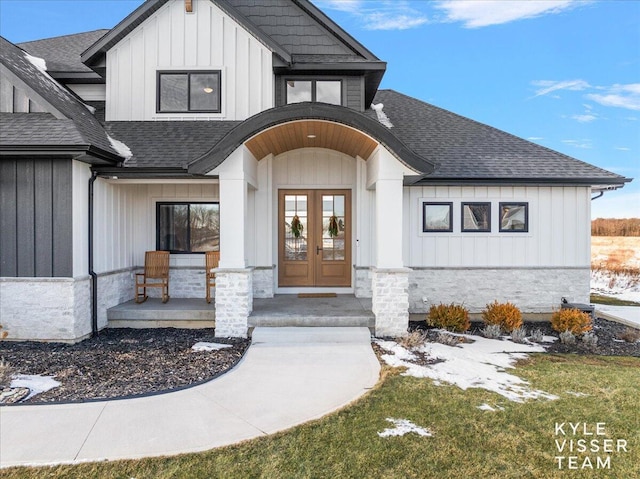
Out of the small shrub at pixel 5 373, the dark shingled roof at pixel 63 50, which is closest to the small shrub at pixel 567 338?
the small shrub at pixel 5 373

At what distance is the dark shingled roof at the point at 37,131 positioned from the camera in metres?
6.71

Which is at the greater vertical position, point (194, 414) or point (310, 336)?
point (310, 336)

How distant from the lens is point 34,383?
5.10 m

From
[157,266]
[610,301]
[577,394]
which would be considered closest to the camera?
[577,394]

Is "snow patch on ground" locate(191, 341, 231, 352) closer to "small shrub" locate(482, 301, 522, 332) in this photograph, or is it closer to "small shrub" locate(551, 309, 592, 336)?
"small shrub" locate(482, 301, 522, 332)

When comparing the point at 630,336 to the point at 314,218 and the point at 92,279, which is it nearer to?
the point at 314,218

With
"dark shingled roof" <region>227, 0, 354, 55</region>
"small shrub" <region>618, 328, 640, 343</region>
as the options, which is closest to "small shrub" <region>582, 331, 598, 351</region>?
"small shrub" <region>618, 328, 640, 343</region>

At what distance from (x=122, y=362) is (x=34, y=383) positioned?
3.65 ft

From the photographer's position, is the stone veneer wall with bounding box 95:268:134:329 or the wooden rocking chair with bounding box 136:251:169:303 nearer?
the stone veneer wall with bounding box 95:268:134:329

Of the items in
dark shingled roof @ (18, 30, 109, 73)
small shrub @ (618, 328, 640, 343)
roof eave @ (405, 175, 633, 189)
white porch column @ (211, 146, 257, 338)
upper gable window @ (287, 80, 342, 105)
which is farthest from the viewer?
dark shingled roof @ (18, 30, 109, 73)

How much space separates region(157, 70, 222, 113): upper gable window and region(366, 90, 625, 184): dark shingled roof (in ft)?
13.2

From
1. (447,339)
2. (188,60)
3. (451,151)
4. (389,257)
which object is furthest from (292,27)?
(447,339)

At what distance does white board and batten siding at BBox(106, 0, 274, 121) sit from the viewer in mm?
9195

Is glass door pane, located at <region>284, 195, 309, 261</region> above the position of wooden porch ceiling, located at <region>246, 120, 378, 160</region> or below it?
below
